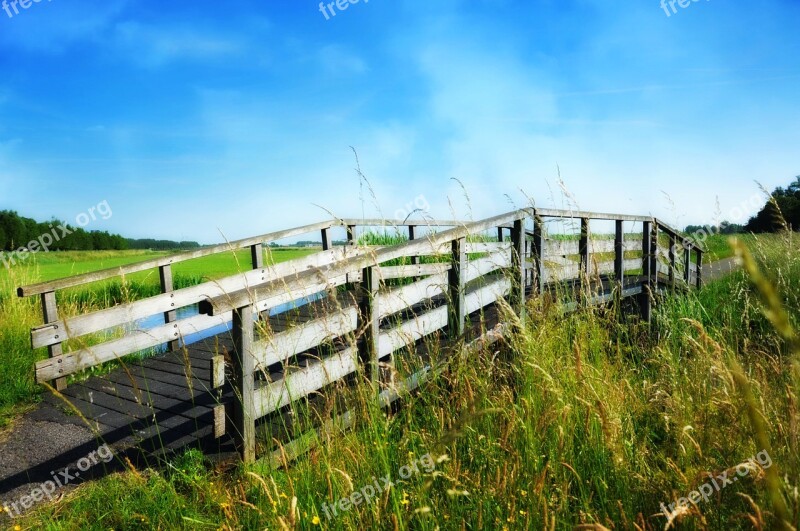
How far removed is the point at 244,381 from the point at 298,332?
509mm

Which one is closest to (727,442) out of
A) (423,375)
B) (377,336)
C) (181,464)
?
(423,375)

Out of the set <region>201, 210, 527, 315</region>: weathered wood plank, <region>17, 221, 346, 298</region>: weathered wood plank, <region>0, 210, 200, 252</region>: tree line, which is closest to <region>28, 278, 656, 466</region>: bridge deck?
<region>201, 210, 527, 315</region>: weathered wood plank

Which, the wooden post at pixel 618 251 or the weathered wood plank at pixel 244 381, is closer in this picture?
the weathered wood plank at pixel 244 381

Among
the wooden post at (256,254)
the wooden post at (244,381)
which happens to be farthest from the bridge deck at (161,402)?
the wooden post at (256,254)

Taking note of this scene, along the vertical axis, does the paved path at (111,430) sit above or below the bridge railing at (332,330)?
below

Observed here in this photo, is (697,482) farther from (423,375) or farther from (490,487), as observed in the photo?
(423,375)

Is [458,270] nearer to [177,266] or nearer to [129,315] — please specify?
[129,315]

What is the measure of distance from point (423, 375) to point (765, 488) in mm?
1790

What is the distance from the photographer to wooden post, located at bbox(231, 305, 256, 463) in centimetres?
339

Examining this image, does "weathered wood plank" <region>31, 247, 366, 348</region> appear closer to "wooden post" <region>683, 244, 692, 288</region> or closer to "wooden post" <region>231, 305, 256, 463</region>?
"wooden post" <region>231, 305, 256, 463</region>

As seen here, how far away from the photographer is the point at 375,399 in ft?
9.84

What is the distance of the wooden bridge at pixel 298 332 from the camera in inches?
134

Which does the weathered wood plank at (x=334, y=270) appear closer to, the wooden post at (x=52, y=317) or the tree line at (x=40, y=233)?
the wooden post at (x=52, y=317)

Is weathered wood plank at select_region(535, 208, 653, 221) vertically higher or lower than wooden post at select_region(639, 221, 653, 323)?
higher
